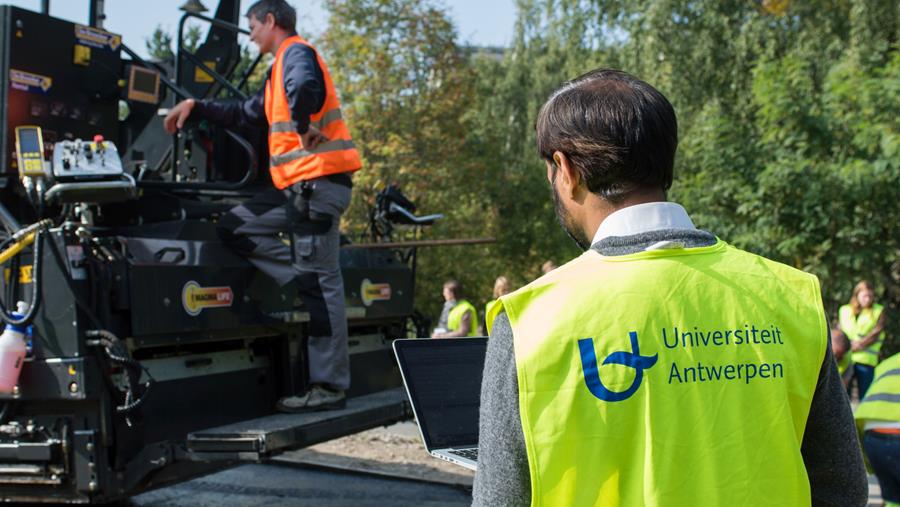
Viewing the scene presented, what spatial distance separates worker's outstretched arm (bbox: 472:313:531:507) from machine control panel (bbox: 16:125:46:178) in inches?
160

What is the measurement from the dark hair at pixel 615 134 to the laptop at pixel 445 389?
28.8 inches

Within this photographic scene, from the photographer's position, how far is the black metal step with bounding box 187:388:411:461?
198 inches

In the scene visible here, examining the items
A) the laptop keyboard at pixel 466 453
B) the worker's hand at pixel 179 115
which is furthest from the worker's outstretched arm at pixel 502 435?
the worker's hand at pixel 179 115

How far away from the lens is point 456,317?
11.1 m

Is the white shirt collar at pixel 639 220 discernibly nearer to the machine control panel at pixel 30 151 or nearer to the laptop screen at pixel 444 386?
the laptop screen at pixel 444 386

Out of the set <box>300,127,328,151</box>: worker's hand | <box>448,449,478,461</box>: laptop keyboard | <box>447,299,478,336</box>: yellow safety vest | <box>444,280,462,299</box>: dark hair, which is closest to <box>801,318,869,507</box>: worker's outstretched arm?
<box>448,449,478,461</box>: laptop keyboard

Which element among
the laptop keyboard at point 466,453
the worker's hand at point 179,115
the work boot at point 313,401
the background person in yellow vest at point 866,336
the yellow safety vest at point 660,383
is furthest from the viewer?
the background person in yellow vest at point 866,336

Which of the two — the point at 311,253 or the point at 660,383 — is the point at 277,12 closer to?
the point at 311,253

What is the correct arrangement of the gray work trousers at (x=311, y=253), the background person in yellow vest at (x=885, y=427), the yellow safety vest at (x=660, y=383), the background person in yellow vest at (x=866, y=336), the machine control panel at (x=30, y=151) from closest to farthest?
the yellow safety vest at (x=660, y=383) < the background person in yellow vest at (x=885, y=427) < the machine control panel at (x=30, y=151) < the gray work trousers at (x=311, y=253) < the background person in yellow vest at (x=866, y=336)

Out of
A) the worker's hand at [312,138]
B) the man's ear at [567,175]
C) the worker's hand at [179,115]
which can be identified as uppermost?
the worker's hand at [179,115]

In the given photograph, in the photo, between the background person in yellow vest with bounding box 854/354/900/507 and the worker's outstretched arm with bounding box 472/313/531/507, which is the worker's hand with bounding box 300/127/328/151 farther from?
the worker's outstretched arm with bounding box 472/313/531/507

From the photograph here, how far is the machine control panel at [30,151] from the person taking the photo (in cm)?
515

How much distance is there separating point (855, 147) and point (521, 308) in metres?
12.8

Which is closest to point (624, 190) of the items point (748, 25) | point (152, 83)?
point (152, 83)
